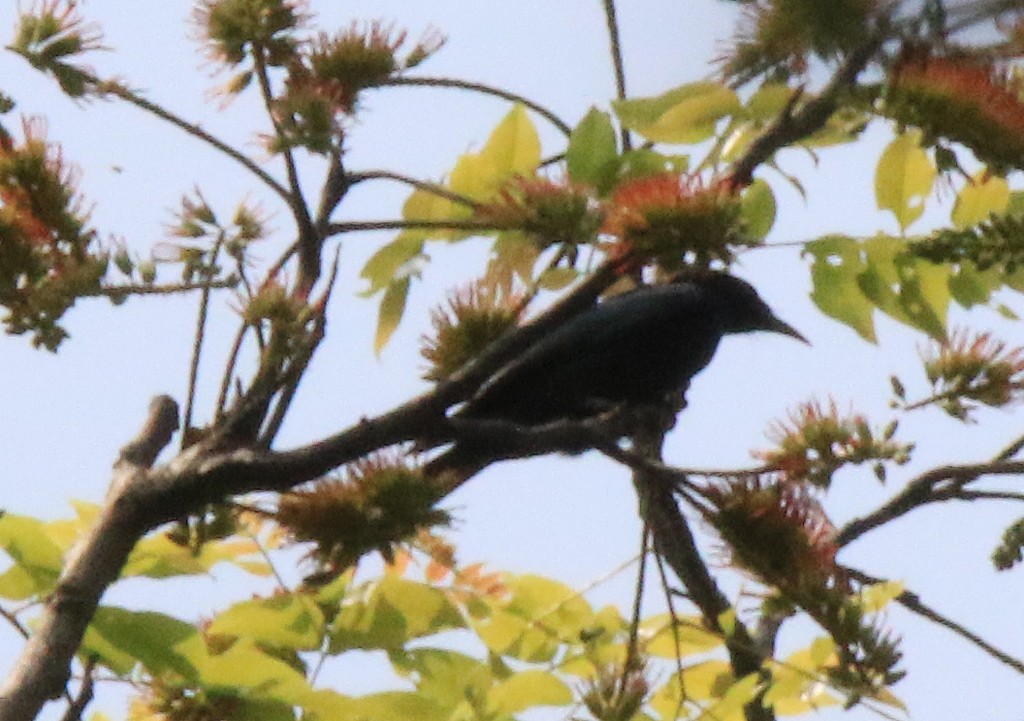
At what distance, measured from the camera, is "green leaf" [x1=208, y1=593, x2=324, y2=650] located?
6.10 feet

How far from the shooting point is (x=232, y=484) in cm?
166

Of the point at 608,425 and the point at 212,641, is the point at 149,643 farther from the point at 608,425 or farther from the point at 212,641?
the point at 608,425

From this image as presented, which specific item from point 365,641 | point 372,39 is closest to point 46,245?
point 372,39

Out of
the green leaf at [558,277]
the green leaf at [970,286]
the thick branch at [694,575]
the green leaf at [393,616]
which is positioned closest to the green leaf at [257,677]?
the green leaf at [393,616]

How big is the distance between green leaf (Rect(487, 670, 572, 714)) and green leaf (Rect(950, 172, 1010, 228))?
0.92m

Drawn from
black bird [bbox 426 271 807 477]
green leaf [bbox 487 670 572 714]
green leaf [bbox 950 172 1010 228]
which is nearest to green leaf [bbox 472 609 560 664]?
green leaf [bbox 487 670 572 714]

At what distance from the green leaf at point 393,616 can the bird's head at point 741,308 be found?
1.79 metres

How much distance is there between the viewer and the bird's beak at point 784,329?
12.8 ft

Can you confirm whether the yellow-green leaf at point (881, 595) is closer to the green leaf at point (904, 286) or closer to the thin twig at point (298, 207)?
the green leaf at point (904, 286)

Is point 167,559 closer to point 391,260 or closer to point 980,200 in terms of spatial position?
point 391,260

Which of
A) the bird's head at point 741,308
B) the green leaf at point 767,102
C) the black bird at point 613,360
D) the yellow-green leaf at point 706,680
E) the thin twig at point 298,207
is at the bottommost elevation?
the yellow-green leaf at point 706,680

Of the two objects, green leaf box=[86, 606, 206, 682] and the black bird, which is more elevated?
the black bird

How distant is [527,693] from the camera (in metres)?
1.86

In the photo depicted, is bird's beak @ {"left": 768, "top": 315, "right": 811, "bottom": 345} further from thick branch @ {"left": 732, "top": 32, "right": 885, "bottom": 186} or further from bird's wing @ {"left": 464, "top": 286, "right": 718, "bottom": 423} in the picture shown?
thick branch @ {"left": 732, "top": 32, "right": 885, "bottom": 186}
